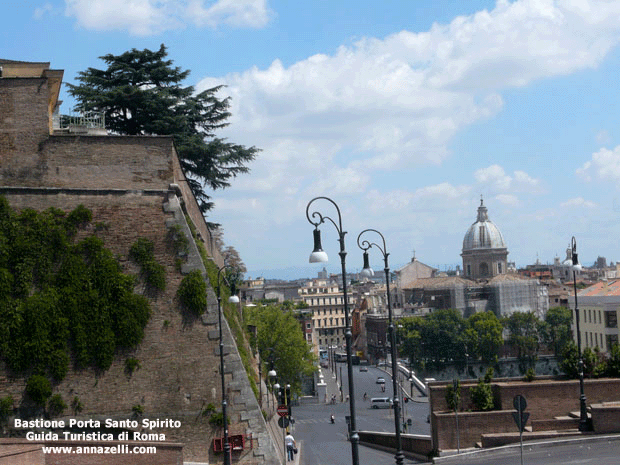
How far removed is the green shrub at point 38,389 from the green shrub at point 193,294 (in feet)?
13.9

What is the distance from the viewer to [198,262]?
84.3ft

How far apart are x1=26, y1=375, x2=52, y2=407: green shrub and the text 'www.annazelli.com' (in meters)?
2.88

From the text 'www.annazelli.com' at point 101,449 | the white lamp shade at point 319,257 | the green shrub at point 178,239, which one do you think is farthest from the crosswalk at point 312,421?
the white lamp shade at point 319,257

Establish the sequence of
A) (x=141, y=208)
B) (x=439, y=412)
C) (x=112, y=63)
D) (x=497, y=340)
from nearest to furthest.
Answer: (x=141, y=208), (x=439, y=412), (x=112, y=63), (x=497, y=340)

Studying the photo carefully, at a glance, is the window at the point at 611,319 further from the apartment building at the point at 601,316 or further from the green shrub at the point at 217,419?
the green shrub at the point at 217,419

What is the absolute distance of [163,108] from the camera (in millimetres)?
36250

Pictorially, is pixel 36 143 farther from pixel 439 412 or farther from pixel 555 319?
pixel 555 319

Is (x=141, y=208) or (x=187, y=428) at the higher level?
(x=141, y=208)

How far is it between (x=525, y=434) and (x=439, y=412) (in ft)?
11.5

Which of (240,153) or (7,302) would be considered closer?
(7,302)

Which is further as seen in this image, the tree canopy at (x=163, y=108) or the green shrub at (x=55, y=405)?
the tree canopy at (x=163, y=108)

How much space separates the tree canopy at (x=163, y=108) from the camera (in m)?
35.8

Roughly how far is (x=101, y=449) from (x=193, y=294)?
5.19 m

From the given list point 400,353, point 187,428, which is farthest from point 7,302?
point 400,353
